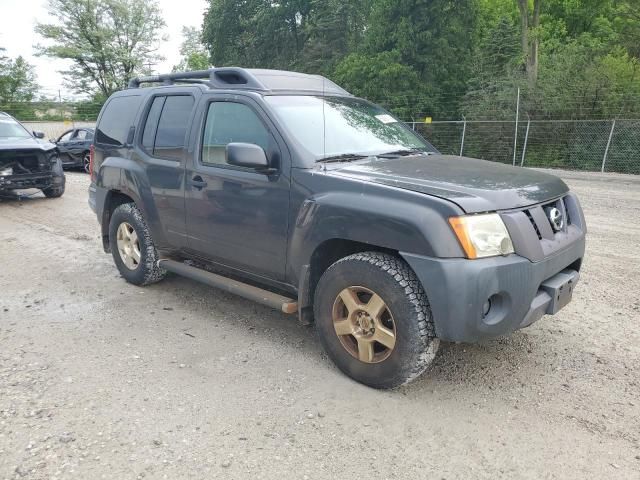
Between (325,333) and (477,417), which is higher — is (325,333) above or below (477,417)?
above

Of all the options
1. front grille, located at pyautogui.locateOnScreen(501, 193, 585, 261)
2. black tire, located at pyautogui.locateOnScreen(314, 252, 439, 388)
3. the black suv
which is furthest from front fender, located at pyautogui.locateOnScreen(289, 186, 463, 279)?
front grille, located at pyautogui.locateOnScreen(501, 193, 585, 261)

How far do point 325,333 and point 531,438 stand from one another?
137 cm

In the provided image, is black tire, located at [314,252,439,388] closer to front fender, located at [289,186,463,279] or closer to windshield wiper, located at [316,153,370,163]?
front fender, located at [289,186,463,279]

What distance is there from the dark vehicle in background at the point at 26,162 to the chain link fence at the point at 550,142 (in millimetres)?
14558

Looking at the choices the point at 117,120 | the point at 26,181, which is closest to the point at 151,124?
the point at 117,120

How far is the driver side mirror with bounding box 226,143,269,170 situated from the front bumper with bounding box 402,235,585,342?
1262mm

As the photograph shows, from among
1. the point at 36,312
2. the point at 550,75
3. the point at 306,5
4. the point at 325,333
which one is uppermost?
the point at 306,5

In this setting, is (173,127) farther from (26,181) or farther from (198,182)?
(26,181)

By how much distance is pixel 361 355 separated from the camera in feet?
11.1

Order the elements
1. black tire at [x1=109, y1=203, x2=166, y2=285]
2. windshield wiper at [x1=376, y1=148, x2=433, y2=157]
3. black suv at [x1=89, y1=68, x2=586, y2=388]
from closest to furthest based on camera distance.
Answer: black suv at [x1=89, y1=68, x2=586, y2=388]
windshield wiper at [x1=376, y1=148, x2=433, y2=157]
black tire at [x1=109, y1=203, x2=166, y2=285]

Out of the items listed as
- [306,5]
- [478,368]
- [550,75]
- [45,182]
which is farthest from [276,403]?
[306,5]

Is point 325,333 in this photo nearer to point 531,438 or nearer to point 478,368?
point 478,368

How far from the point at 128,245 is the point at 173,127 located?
1418mm

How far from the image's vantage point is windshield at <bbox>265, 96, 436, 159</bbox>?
3.90m
